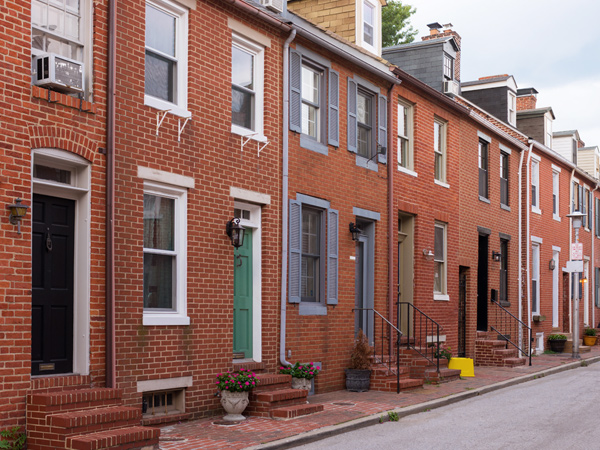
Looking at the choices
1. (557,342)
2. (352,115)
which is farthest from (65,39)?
(557,342)

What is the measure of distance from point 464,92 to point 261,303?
16549 millimetres

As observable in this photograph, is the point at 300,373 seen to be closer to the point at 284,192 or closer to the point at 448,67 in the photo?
the point at 284,192

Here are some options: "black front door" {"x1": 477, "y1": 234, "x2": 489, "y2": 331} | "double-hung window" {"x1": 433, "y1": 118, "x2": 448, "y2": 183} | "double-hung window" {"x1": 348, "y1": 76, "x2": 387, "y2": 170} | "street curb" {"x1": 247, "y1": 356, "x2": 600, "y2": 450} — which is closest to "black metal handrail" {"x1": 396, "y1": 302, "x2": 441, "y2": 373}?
"street curb" {"x1": 247, "y1": 356, "x2": 600, "y2": 450}

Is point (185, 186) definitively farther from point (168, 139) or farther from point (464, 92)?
point (464, 92)

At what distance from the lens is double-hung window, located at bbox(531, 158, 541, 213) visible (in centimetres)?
2595

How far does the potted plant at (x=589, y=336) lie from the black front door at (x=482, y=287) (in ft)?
31.2

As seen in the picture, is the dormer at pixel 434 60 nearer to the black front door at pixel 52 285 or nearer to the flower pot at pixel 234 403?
the flower pot at pixel 234 403

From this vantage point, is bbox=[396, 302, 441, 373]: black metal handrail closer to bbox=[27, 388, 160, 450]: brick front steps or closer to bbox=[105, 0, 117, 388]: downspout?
bbox=[105, 0, 117, 388]: downspout

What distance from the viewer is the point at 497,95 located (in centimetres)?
2578

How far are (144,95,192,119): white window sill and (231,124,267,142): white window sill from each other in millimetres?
1235

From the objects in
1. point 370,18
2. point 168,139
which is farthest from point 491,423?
point 370,18

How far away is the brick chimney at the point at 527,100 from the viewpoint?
30.3 meters

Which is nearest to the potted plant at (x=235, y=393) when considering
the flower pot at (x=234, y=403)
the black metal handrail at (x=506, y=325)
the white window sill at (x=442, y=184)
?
the flower pot at (x=234, y=403)

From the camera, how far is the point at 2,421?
8.16m
